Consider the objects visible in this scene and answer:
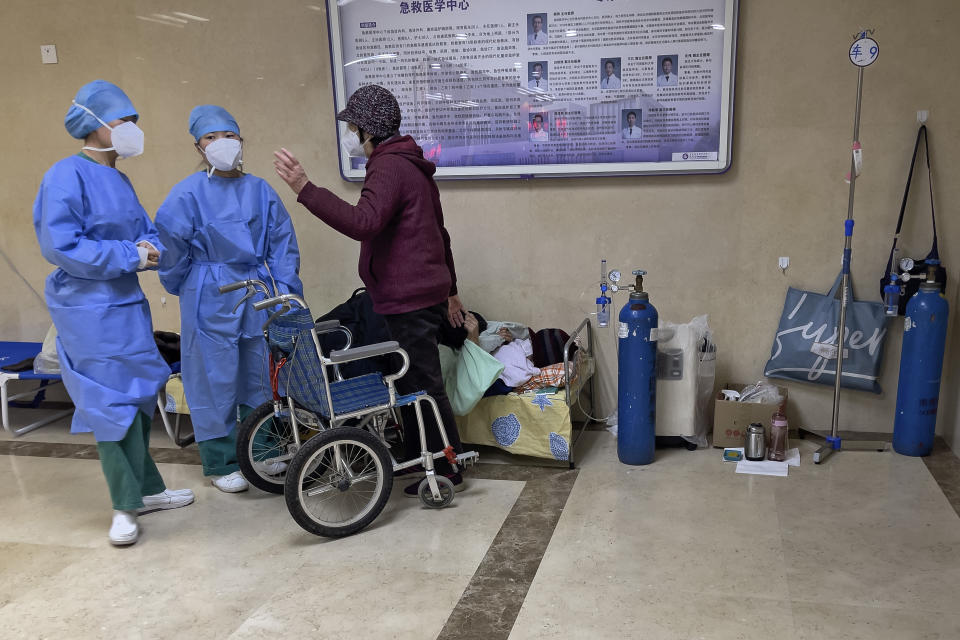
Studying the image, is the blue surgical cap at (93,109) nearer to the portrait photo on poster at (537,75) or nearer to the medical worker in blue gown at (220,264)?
the medical worker in blue gown at (220,264)

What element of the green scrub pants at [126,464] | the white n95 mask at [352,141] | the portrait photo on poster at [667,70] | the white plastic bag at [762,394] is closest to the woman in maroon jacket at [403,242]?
the white n95 mask at [352,141]

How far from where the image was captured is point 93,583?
7.90ft

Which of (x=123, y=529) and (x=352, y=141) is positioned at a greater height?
(x=352, y=141)

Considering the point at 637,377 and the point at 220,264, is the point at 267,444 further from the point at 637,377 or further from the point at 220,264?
the point at 637,377

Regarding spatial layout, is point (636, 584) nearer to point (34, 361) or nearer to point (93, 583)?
point (93, 583)

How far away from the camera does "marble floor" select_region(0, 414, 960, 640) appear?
212cm

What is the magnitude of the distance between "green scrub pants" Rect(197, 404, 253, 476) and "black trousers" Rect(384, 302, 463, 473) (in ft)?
2.25

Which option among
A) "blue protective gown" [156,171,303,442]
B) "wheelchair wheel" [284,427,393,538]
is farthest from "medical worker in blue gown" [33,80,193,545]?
"wheelchair wheel" [284,427,393,538]

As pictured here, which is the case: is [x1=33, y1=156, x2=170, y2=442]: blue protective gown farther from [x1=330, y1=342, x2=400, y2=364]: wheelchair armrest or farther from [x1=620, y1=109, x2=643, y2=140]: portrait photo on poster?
[x1=620, y1=109, x2=643, y2=140]: portrait photo on poster

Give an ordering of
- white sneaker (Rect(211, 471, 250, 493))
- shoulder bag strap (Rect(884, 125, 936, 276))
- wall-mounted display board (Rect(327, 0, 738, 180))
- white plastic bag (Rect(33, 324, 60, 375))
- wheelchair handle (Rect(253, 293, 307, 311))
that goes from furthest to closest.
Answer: white plastic bag (Rect(33, 324, 60, 375)) < wall-mounted display board (Rect(327, 0, 738, 180)) < shoulder bag strap (Rect(884, 125, 936, 276)) < white sneaker (Rect(211, 471, 250, 493)) < wheelchair handle (Rect(253, 293, 307, 311))

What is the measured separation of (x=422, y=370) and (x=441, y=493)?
474 mm

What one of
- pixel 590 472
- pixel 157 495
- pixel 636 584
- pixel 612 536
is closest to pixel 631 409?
pixel 590 472

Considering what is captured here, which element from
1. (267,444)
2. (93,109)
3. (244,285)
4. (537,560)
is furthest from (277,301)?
(537,560)

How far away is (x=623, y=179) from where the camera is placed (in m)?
3.58
